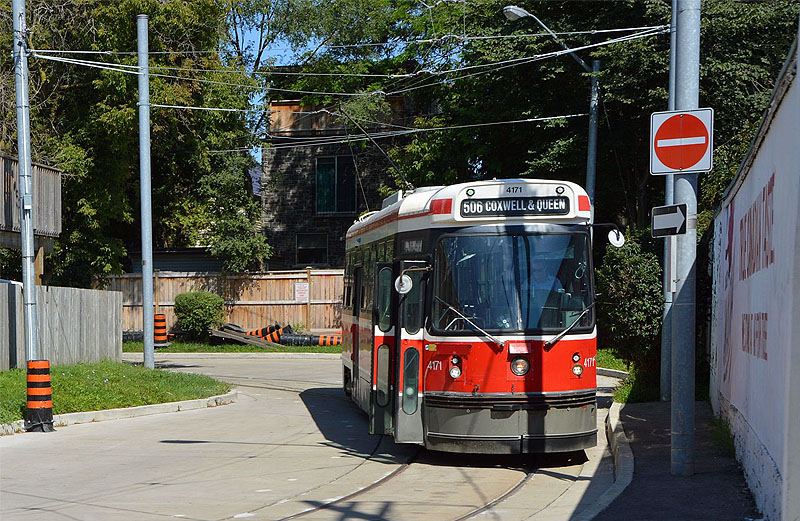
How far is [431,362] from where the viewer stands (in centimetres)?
1133

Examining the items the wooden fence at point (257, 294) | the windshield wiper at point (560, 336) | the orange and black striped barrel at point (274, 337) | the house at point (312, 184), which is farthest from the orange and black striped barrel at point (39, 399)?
the house at point (312, 184)

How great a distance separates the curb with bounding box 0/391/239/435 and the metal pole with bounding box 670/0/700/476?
961 centimetres

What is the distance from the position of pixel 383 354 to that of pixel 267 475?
7.49 ft

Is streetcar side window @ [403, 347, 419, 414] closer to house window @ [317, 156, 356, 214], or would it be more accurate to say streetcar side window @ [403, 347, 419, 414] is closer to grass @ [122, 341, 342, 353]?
grass @ [122, 341, 342, 353]

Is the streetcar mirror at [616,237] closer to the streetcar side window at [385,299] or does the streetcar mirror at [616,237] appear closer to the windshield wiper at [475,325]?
the windshield wiper at [475,325]

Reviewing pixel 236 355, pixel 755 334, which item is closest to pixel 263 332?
pixel 236 355

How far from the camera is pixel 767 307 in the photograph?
8328 mm

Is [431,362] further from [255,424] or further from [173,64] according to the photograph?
[173,64]

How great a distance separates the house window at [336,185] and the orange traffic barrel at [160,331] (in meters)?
10.9

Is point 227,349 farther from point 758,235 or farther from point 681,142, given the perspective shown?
point 758,235

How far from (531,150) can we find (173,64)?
11.9 metres

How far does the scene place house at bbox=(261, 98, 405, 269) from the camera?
42.1 metres

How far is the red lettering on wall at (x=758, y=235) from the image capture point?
8.38 m

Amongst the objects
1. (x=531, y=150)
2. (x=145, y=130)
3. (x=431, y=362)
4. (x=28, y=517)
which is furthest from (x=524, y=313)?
(x=531, y=150)
